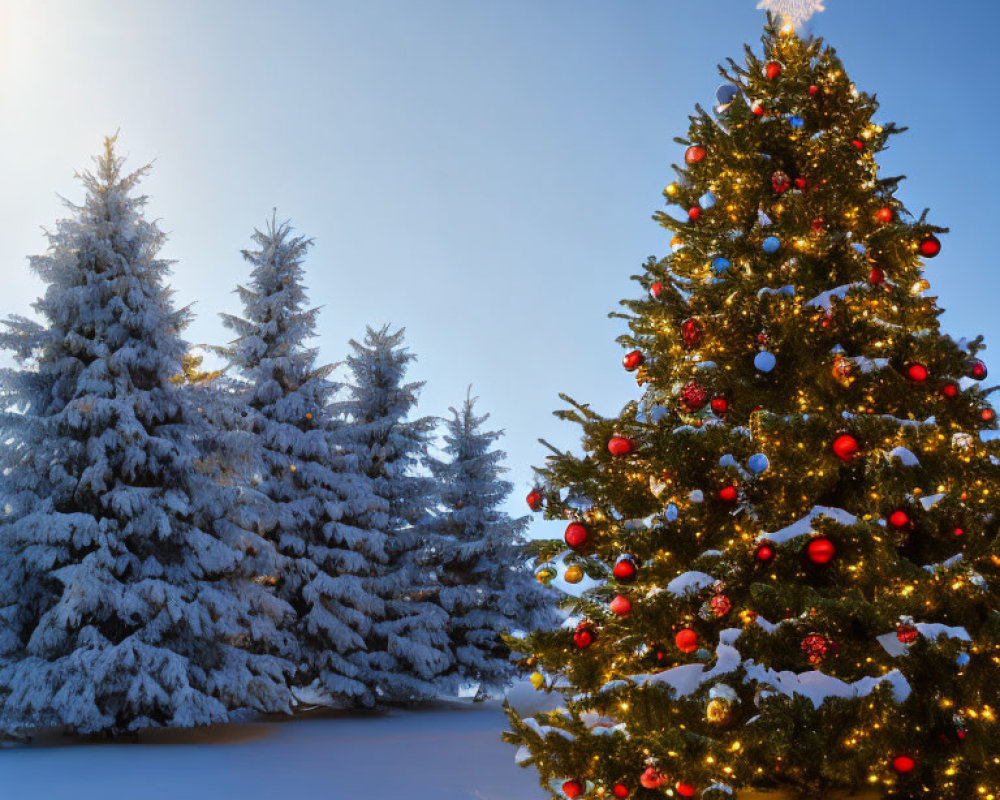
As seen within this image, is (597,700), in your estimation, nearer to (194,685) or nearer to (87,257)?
(194,685)

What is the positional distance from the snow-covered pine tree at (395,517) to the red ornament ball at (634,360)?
34.6ft

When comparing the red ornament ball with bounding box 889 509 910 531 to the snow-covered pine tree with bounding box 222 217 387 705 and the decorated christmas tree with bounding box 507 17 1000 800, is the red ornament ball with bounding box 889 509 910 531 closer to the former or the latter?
the decorated christmas tree with bounding box 507 17 1000 800

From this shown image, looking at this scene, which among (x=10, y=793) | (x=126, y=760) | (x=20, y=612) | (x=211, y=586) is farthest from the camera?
(x=211, y=586)

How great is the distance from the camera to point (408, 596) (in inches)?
621

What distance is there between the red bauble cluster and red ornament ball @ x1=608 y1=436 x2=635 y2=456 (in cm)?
138

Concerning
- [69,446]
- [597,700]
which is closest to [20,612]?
[69,446]

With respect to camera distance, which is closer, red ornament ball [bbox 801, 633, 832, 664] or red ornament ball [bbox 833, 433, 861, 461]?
red ornament ball [bbox 801, 633, 832, 664]

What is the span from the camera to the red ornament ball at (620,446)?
13.9 ft

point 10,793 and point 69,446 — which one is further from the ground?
point 69,446

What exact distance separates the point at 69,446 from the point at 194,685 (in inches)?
150

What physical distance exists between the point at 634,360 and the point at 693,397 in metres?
0.91

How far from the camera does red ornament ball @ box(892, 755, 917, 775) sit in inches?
132

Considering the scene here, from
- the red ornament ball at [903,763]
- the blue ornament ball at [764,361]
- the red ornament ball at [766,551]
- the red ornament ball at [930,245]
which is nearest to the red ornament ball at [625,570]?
the red ornament ball at [766,551]

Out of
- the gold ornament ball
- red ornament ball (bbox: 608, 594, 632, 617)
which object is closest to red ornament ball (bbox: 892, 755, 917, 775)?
red ornament ball (bbox: 608, 594, 632, 617)
